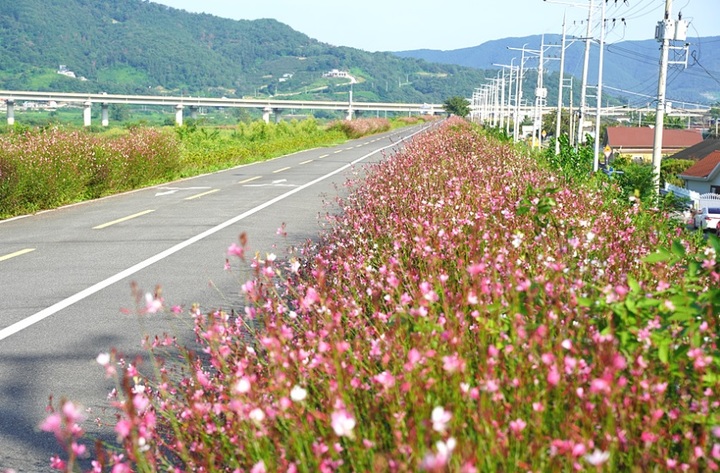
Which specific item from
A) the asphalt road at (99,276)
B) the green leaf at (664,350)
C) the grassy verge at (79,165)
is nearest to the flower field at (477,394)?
the green leaf at (664,350)

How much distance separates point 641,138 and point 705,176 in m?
63.2

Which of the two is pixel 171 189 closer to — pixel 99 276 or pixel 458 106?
pixel 99 276

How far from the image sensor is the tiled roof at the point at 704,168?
9700cm

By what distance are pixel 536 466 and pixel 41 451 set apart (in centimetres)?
346

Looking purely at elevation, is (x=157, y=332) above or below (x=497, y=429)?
below

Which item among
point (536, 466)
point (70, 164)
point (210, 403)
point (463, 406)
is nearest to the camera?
point (536, 466)

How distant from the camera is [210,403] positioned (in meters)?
4.17

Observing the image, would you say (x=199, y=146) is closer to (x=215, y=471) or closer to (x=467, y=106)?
(x=215, y=471)

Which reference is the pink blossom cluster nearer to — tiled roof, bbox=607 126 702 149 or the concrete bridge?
the concrete bridge

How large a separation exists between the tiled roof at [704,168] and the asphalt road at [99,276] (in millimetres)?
84062

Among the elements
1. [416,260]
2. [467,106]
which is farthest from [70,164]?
[467,106]

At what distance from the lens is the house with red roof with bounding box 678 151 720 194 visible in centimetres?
9488

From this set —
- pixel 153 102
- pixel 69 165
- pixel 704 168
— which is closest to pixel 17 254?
pixel 69 165

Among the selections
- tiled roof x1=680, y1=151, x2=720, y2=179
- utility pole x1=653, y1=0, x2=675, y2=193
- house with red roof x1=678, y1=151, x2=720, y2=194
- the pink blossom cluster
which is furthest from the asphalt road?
tiled roof x1=680, y1=151, x2=720, y2=179
